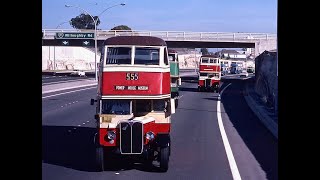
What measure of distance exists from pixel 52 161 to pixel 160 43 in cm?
424

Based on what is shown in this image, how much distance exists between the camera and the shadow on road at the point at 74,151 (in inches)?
560

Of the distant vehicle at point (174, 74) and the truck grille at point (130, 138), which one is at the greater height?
the distant vehicle at point (174, 74)

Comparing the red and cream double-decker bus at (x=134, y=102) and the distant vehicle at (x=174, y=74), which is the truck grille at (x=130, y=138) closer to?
the red and cream double-decker bus at (x=134, y=102)

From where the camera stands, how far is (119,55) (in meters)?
14.8

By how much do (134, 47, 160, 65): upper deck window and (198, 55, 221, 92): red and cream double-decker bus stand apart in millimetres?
38280

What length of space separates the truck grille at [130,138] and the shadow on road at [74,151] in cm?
60

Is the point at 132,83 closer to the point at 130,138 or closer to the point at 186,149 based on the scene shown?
the point at 130,138

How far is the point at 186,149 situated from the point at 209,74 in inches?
1433

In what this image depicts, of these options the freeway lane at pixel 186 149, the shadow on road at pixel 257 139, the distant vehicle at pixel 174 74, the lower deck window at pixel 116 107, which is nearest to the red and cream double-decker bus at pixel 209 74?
the distant vehicle at pixel 174 74

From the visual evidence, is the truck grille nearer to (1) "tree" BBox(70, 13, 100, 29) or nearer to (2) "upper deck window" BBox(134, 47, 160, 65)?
(2) "upper deck window" BBox(134, 47, 160, 65)

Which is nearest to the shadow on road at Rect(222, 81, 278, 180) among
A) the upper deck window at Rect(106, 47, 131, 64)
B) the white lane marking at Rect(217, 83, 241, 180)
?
the white lane marking at Rect(217, 83, 241, 180)

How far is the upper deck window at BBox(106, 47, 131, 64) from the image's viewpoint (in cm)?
1473

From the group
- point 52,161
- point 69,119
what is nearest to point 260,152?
point 52,161

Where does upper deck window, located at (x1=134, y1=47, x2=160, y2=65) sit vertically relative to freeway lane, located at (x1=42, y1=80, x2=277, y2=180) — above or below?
above
